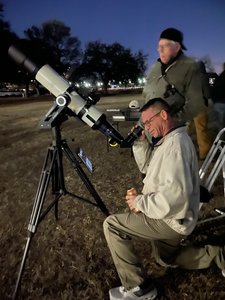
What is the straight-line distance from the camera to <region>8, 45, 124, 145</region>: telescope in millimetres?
3090

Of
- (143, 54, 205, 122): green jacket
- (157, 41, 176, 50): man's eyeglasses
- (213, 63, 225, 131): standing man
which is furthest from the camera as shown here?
(213, 63, 225, 131): standing man

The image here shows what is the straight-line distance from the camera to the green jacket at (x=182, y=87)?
12.2 feet

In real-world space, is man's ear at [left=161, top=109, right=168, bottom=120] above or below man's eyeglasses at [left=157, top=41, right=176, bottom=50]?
below

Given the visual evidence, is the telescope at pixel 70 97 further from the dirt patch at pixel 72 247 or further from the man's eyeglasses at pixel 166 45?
the man's eyeglasses at pixel 166 45

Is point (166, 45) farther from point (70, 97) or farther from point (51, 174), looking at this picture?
point (51, 174)

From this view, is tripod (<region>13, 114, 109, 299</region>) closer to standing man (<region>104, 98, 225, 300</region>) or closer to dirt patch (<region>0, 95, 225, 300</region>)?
dirt patch (<region>0, 95, 225, 300</region>)

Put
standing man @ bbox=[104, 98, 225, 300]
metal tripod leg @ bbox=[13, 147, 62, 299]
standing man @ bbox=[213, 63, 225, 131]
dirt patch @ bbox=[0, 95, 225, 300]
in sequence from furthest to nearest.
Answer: standing man @ bbox=[213, 63, 225, 131] < dirt patch @ bbox=[0, 95, 225, 300] < metal tripod leg @ bbox=[13, 147, 62, 299] < standing man @ bbox=[104, 98, 225, 300]

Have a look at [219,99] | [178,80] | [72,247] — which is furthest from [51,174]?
[219,99]

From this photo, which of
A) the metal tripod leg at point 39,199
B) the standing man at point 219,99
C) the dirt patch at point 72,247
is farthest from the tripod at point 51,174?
the standing man at point 219,99

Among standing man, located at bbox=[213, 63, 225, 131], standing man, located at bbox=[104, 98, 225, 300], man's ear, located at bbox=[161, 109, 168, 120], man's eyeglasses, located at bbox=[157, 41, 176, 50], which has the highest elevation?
man's eyeglasses, located at bbox=[157, 41, 176, 50]

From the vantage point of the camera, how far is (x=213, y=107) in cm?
792

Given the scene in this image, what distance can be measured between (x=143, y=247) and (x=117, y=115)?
426 centimetres

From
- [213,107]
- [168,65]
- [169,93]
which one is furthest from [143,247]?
[213,107]

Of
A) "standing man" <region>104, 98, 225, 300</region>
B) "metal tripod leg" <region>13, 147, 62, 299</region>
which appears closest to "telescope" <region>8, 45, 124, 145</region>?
"metal tripod leg" <region>13, 147, 62, 299</region>
